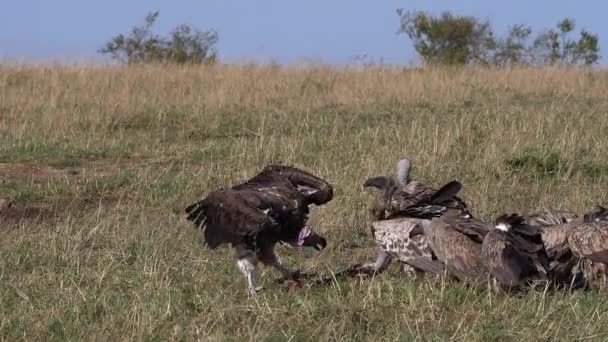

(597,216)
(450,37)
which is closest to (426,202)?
(597,216)

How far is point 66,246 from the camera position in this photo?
19.6 feet

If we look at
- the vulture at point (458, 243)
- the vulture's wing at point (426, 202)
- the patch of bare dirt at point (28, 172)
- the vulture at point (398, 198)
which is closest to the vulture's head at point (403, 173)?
the vulture at point (398, 198)

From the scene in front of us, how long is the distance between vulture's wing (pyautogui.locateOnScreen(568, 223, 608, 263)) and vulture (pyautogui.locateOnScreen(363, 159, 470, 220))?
68 centimetres

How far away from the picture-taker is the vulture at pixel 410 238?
541cm

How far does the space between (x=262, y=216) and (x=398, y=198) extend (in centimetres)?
108

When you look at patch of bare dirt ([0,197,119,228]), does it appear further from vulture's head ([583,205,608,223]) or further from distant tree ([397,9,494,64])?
distant tree ([397,9,494,64])

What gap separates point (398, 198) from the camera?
5.92 m

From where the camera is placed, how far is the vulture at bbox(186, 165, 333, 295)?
5113 millimetres

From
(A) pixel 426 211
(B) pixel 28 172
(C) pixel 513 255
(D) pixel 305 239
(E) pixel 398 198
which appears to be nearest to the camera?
(C) pixel 513 255

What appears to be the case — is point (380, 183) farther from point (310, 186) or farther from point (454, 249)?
point (454, 249)

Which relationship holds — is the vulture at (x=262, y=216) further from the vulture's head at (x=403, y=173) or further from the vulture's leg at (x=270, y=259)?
the vulture's head at (x=403, y=173)

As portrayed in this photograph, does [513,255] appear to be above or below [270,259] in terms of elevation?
above

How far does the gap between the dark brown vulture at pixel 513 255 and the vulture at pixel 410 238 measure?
1.00 ft

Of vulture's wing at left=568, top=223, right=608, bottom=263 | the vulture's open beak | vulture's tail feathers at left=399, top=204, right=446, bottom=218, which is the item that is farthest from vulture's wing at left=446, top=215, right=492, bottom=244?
the vulture's open beak
